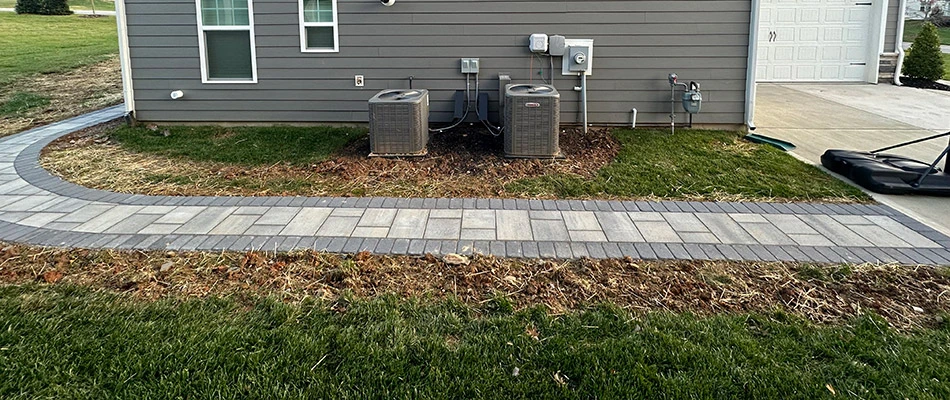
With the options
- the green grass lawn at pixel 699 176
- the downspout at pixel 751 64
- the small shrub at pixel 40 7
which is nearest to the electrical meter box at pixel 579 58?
the green grass lawn at pixel 699 176

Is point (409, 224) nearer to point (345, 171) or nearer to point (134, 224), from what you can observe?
point (345, 171)

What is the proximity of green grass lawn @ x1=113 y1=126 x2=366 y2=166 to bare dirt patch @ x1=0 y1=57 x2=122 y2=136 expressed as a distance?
2114 millimetres

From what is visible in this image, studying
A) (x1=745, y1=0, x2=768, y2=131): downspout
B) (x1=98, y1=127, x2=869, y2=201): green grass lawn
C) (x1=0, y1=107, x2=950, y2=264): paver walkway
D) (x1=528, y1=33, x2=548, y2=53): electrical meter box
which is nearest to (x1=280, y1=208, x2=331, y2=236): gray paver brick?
(x1=0, y1=107, x2=950, y2=264): paver walkway

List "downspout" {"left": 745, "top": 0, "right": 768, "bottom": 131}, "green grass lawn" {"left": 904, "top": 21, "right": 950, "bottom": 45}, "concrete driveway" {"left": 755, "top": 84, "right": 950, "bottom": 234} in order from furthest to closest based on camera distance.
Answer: "green grass lawn" {"left": 904, "top": 21, "right": 950, "bottom": 45} → "downspout" {"left": 745, "top": 0, "right": 768, "bottom": 131} → "concrete driveway" {"left": 755, "top": 84, "right": 950, "bottom": 234}

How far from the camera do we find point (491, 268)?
338 cm

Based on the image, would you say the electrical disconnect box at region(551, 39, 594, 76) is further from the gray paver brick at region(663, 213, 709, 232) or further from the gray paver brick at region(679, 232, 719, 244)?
the gray paver brick at region(679, 232, 719, 244)

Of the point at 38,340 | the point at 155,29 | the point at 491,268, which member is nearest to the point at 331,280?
the point at 491,268

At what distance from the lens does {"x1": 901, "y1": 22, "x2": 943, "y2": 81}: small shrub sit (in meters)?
11.9

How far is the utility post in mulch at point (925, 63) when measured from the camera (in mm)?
11922

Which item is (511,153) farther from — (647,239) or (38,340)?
(38,340)

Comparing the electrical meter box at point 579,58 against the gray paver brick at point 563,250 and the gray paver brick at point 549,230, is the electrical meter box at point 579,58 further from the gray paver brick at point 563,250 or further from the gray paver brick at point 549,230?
the gray paver brick at point 563,250

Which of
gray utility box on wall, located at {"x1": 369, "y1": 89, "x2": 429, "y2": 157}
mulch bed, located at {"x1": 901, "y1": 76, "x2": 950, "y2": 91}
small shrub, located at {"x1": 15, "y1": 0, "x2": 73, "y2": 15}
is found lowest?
gray utility box on wall, located at {"x1": 369, "y1": 89, "x2": 429, "y2": 157}

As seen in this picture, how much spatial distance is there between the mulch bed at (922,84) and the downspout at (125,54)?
13324 millimetres

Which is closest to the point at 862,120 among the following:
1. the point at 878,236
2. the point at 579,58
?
the point at 579,58
